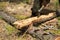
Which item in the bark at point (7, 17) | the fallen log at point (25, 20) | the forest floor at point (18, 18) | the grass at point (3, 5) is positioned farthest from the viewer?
the grass at point (3, 5)

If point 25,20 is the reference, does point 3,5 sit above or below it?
above

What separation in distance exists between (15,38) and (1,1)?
10.9 ft

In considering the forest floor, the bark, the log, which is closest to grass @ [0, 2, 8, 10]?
the forest floor

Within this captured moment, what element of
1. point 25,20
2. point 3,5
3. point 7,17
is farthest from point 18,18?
point 3,5

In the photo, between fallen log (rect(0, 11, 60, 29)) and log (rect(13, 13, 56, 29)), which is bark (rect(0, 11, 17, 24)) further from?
log (rect(13, 13, 56, 29))

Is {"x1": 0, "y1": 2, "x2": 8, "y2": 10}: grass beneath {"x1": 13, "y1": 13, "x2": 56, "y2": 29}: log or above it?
above

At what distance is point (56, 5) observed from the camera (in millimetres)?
8391

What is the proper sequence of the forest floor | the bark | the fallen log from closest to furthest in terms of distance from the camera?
1. the forest floor
2. the fallen log
3. the bark

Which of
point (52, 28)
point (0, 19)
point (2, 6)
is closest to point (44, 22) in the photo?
point (52, 28)

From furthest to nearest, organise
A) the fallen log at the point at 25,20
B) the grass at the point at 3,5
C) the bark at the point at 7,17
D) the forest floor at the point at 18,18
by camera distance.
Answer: the grass at the point at 3,5 → the bark at the point at 7,17 → the fallen log at the point at 25,20 → the forest floor at the point at 18,18

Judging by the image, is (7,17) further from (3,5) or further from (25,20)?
(3,5)

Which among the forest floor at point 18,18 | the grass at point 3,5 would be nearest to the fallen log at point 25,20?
the forest floor at point 18,18

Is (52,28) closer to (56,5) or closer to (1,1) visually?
(56,5)

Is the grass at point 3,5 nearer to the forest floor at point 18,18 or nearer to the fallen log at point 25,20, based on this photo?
the forest floor at point 18,18
